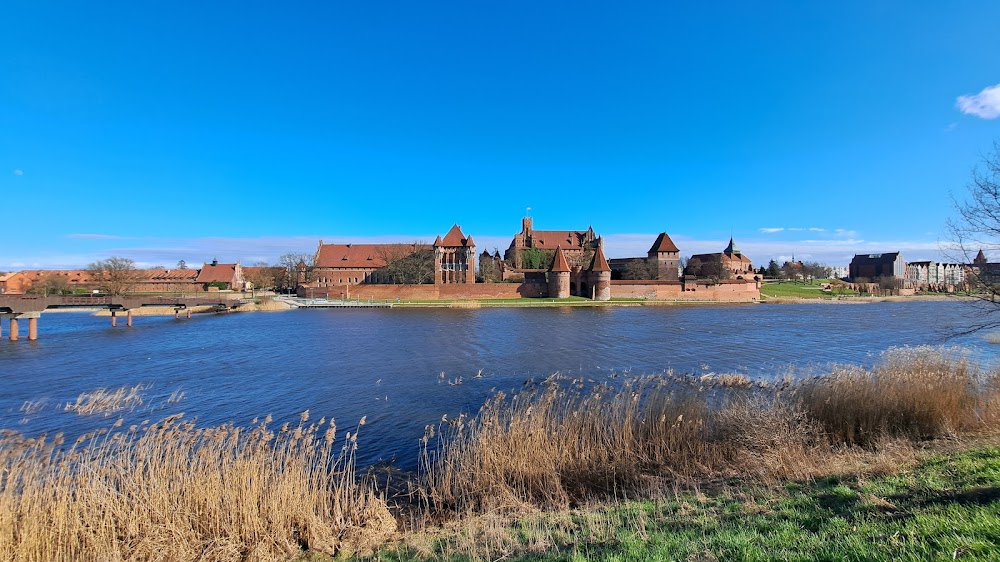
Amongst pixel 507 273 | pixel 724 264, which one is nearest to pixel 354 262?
pixel 507 273

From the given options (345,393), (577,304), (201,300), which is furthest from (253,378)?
(577,304)

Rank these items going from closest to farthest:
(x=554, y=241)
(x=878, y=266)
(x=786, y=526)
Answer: (x=786, y=526), (x=554, y=241), (x=878, y=266)

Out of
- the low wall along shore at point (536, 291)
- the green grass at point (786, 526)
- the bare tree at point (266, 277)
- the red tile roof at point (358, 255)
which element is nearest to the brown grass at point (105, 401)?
the green grass at point (786, 526)

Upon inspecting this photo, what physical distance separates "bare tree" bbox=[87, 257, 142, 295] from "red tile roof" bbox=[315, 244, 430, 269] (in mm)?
24164

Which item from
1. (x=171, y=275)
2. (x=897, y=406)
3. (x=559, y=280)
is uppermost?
(x=171, y=275)

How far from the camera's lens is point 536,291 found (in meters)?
58.1

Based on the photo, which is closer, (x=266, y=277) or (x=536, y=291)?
(x=536, y=291)

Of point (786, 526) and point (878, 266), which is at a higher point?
point (878, 266)

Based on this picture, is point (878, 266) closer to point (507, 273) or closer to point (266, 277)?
point (507, 273)

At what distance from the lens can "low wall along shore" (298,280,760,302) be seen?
Result: 185ft

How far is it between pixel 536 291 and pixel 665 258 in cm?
2367

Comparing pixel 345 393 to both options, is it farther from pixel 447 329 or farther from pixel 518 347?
pixel 447 329

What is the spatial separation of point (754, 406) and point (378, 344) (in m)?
19.2

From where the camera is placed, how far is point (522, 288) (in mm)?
57750
